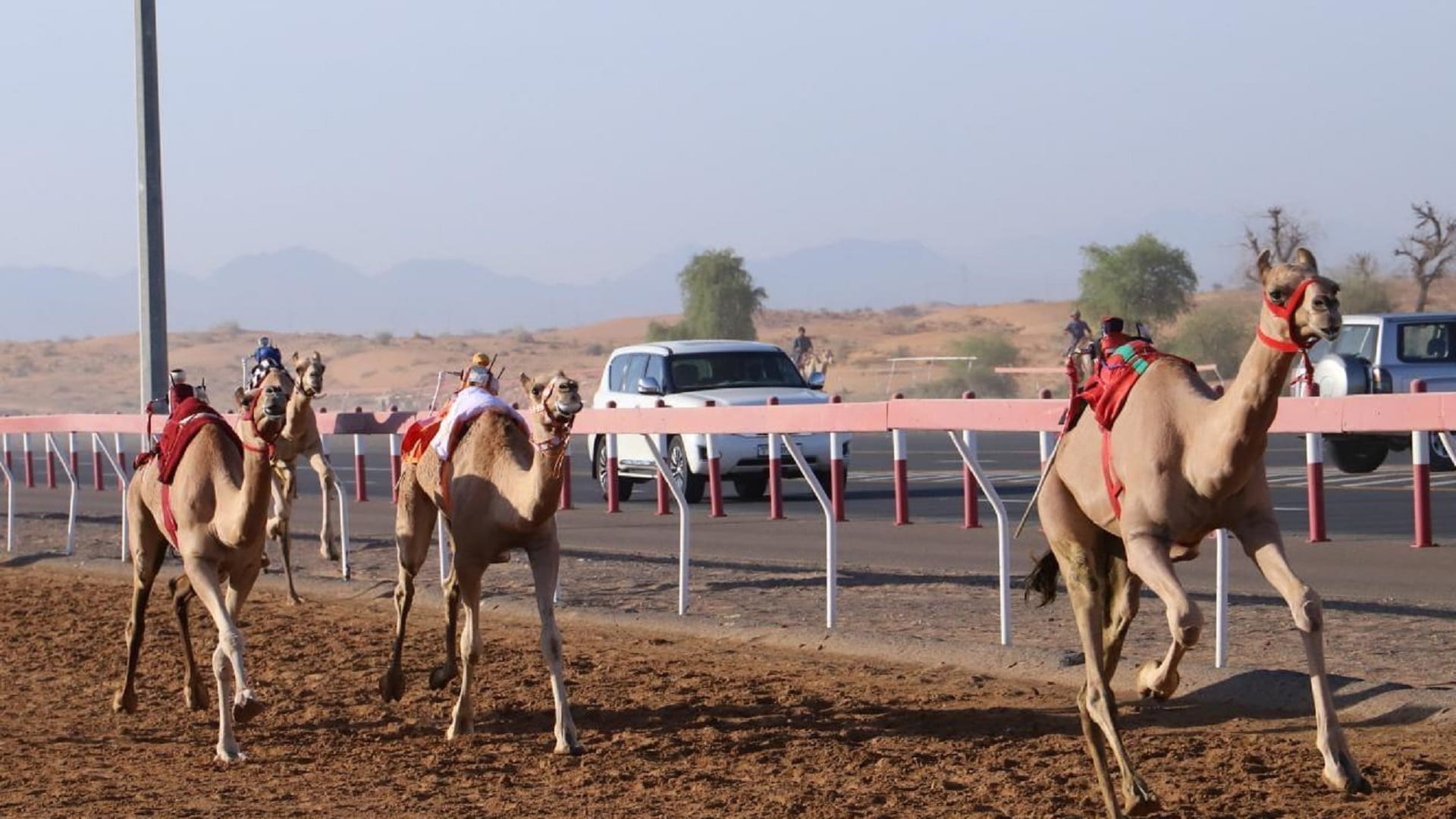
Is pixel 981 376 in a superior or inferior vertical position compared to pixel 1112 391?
Result: inferior

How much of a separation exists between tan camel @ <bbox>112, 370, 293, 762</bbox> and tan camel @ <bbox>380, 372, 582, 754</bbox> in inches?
34.7

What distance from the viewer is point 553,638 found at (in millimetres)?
9461

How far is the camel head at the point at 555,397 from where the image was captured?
9.11 metres

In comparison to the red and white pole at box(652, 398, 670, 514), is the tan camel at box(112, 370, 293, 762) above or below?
above

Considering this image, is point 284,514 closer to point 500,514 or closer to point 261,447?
point 261,447

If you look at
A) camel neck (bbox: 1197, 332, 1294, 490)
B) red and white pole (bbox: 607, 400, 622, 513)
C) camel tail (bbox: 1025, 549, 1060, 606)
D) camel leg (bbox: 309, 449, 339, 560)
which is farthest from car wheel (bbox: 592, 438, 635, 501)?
camel neck (bbox: 1197, 332, 1294, 490)

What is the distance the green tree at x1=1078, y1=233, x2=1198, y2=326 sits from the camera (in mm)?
73250

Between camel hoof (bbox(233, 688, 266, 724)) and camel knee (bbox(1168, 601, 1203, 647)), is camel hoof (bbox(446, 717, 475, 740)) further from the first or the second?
camel knee (bbox(1168, 601, 1203, 647))

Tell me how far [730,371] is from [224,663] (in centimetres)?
1577

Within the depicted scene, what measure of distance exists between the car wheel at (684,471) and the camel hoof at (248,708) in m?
14.3

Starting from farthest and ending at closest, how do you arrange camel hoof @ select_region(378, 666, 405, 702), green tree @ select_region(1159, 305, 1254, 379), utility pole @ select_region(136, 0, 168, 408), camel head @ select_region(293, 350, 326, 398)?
green tree @ select_region(1159, 305, 1254, 379) < utility pole @ select_region(136, 0, 168, 408) < camel head @ select_region(293, 350, 326, 398) < camel hoof @ select_region(378, 666, 405, 702)

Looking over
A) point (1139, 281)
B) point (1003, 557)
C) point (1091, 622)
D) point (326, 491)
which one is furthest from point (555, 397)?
point (1139, 281)

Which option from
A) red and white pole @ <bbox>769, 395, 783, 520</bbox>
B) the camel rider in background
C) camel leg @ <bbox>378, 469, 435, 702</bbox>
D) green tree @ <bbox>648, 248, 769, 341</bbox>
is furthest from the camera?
green tree @ <bbox>648, 248, 769, 341</bbox>

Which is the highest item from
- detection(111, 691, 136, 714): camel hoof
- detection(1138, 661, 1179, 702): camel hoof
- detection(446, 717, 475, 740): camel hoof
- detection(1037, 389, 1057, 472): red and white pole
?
detection(1037, 389, 1057, 472): red and white pole
